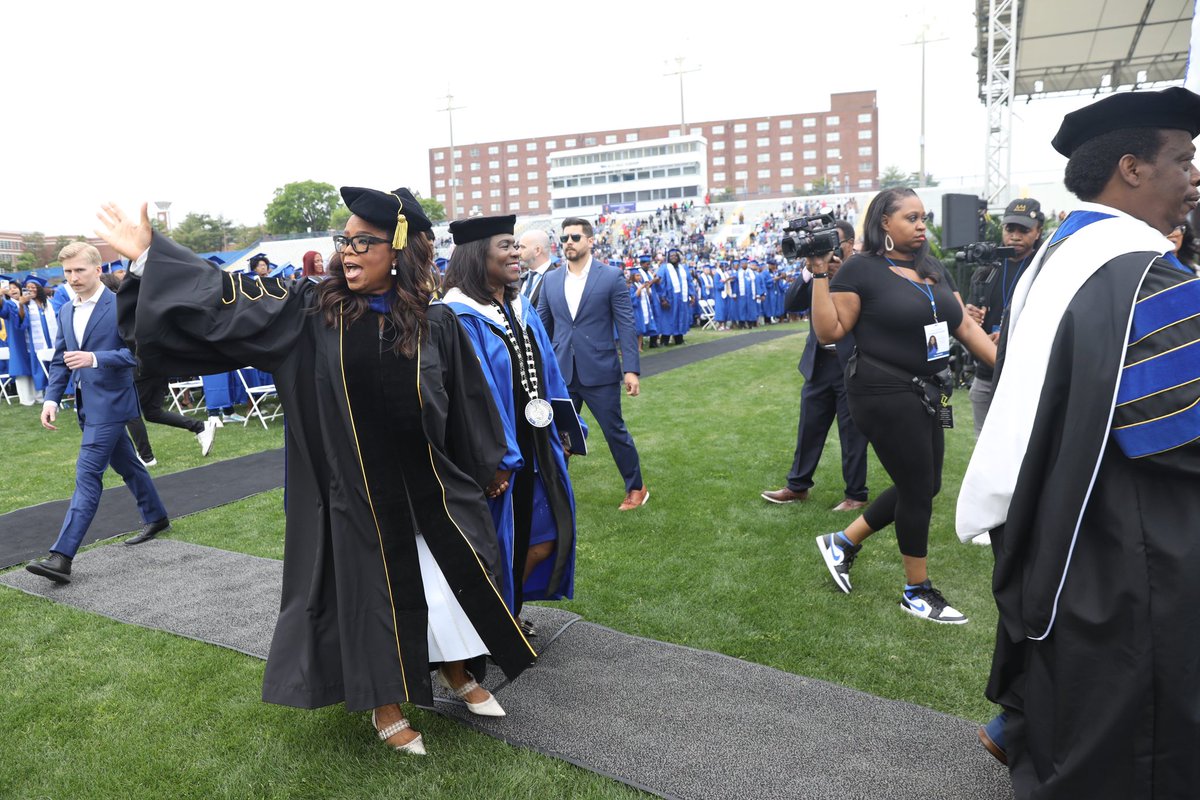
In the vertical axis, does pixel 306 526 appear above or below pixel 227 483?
above

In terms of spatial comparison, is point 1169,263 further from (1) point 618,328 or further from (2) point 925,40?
(2) point 925,40

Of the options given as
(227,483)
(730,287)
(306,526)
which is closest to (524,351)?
(306,526)

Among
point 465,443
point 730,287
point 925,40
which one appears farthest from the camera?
point 925,40

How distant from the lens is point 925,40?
35.1 meters

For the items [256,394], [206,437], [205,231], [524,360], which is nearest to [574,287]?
[524,360]

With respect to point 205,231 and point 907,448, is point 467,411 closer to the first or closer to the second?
point 907,448

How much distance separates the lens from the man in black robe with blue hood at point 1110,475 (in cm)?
177

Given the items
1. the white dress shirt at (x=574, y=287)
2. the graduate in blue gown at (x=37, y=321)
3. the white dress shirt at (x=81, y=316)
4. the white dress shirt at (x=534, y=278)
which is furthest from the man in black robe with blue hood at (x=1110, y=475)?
the graduate in blue gown at (x=37, y=321)

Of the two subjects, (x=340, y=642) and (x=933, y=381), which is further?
(x=933, y=381)

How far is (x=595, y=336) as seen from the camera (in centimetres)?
570

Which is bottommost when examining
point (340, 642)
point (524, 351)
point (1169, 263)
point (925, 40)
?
point (340, 642)

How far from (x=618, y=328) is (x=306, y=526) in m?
3.28

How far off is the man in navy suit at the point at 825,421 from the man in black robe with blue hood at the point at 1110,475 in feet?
11.1

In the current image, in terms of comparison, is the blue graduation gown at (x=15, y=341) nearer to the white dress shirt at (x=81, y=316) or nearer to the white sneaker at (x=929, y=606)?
the white dress shirt at (x=81, y=316)
